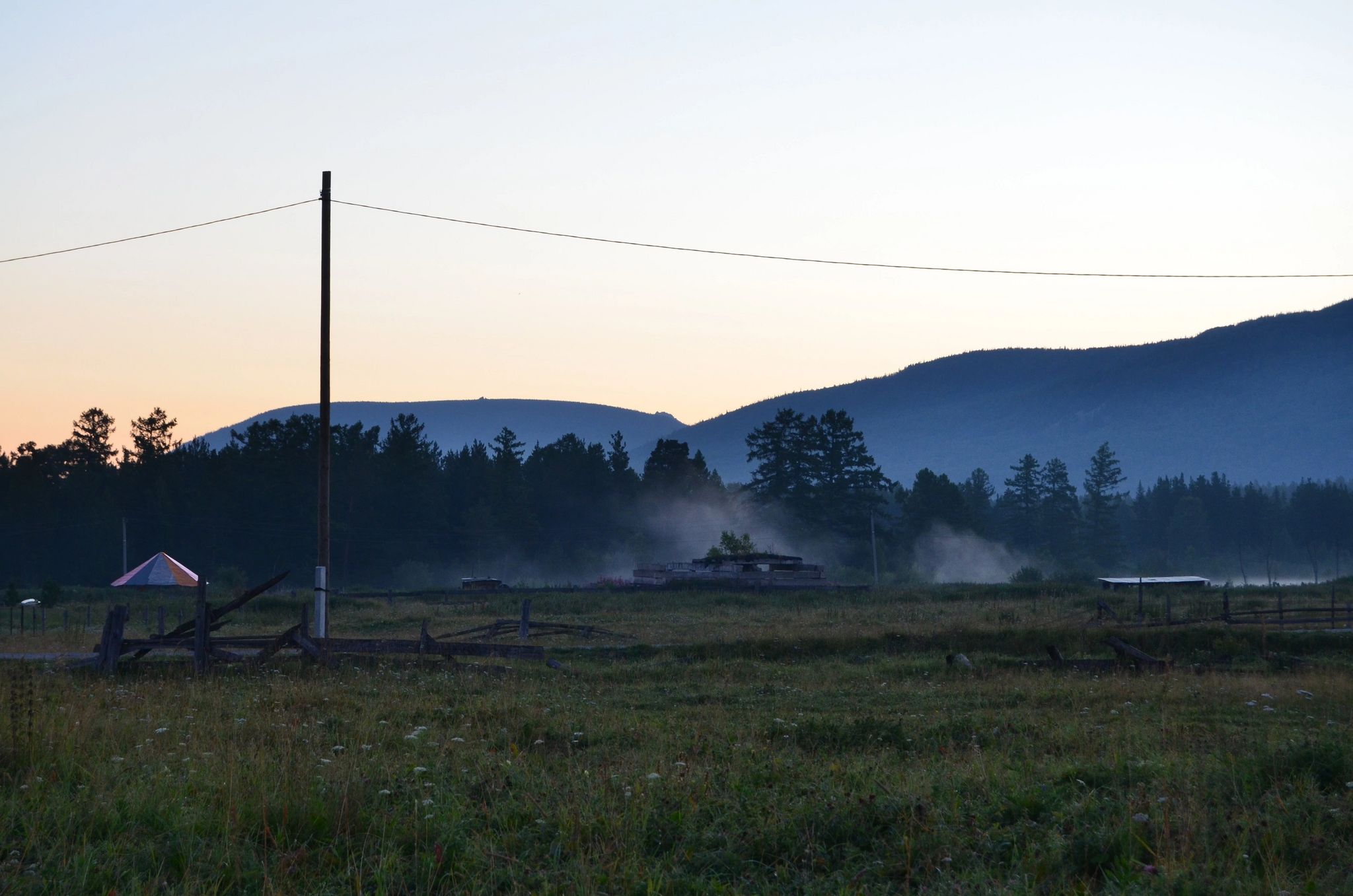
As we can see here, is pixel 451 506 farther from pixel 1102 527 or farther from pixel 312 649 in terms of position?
pixel 312 649

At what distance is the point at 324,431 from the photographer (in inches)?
786

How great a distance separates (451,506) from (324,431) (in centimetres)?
9154

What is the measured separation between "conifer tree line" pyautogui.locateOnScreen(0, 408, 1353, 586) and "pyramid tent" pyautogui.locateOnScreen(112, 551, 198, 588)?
28832 millimetres

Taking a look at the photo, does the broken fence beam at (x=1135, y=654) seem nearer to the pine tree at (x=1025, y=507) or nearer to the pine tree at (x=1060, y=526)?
the pine tree at (x=1025, y=507)

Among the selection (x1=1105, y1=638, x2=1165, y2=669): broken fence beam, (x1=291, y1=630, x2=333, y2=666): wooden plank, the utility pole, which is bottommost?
(x1=1105, y1=638, x2=1165, y2=669): broken fence beam

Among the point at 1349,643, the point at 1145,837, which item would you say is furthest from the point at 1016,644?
the point at 1145,837

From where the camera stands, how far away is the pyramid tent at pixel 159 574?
48.2 m

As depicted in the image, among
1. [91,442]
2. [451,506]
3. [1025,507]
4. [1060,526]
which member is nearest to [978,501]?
[1025,507]

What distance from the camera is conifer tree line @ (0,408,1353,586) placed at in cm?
9119

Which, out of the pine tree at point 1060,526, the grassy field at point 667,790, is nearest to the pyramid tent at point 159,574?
the grassy field at point 667,790

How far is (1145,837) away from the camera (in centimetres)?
653

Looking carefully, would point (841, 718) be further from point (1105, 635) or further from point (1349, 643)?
point (1349, 643)

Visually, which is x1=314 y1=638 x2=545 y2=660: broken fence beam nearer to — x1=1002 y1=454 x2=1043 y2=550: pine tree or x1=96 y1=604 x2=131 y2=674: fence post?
x1=96 y1=604 x2=131 y2=674: fence post

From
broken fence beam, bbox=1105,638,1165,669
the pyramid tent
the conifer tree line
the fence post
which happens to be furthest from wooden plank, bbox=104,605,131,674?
the conifer tree line
